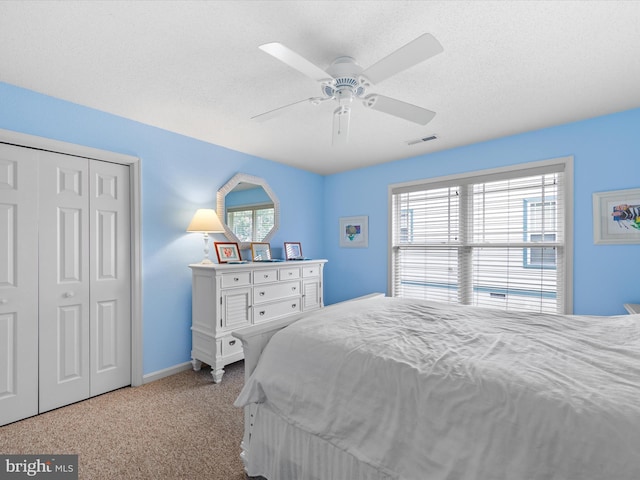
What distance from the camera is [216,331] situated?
9.26ft

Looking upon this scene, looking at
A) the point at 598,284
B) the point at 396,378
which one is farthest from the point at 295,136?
the point at 598,284

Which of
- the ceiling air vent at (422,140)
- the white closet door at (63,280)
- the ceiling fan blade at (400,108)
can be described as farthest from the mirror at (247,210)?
the ceiling fan blade at (400,108)

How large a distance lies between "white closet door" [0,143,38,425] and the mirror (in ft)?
5.23

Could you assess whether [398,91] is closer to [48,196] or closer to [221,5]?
[221,5]

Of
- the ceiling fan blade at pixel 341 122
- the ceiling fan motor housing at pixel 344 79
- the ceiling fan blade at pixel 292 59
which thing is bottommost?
the ceiling fan blade at pixel 341 122

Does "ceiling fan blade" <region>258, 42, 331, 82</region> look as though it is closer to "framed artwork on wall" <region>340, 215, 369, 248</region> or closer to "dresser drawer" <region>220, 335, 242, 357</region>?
"dresser drawer" <region>220, 335, 242, 357</region>

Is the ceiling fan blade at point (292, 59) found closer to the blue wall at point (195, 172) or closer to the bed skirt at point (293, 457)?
the bed skirt at point (293, 457)

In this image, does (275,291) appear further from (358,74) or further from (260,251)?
(358,74)

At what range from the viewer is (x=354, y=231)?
443 centimetres

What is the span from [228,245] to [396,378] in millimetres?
2614

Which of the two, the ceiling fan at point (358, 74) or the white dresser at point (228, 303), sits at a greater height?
the ceiling fan at point (358, 74)

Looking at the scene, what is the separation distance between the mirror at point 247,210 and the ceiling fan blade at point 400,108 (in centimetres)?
213

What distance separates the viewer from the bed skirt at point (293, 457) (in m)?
1.26

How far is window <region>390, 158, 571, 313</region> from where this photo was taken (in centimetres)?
299
